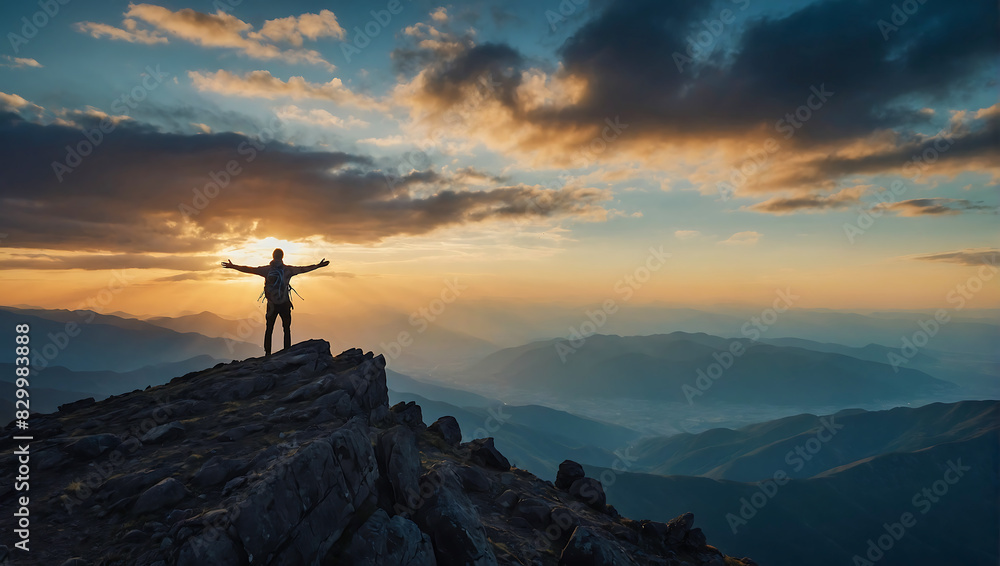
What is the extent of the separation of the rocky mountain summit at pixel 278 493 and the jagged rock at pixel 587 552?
0.06 meters

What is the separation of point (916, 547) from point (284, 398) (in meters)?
288

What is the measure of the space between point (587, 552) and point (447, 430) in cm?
1492

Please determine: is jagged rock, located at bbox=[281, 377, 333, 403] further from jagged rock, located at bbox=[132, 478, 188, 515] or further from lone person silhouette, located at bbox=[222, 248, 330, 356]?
jagged rock, located at bbox=[132, 478, 188, 515]

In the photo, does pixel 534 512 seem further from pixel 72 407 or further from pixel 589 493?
pixel 72 407

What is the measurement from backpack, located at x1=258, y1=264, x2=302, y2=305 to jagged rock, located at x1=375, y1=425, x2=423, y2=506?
1392 cm

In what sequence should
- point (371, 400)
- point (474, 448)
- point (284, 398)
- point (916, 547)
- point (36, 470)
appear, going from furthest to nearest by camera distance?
1. point (916, 547)
2. point (474, 448)
3. point (371, 400)
4. point (284, 398)
5. point (36, 470)

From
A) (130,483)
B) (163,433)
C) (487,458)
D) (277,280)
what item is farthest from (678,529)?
(277,280)

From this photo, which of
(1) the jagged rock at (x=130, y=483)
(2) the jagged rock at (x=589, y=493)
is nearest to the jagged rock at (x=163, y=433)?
(1) the jagged rock at (x=130, y=483)

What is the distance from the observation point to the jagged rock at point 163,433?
18484 mm

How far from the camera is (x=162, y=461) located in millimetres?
16797

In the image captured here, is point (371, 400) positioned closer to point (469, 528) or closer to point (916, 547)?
point (469, 528)

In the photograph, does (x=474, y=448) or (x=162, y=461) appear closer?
(x=162, y=461)

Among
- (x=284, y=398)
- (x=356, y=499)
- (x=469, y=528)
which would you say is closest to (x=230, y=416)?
(x=284, y=398)

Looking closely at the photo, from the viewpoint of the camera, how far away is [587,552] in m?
19.1
